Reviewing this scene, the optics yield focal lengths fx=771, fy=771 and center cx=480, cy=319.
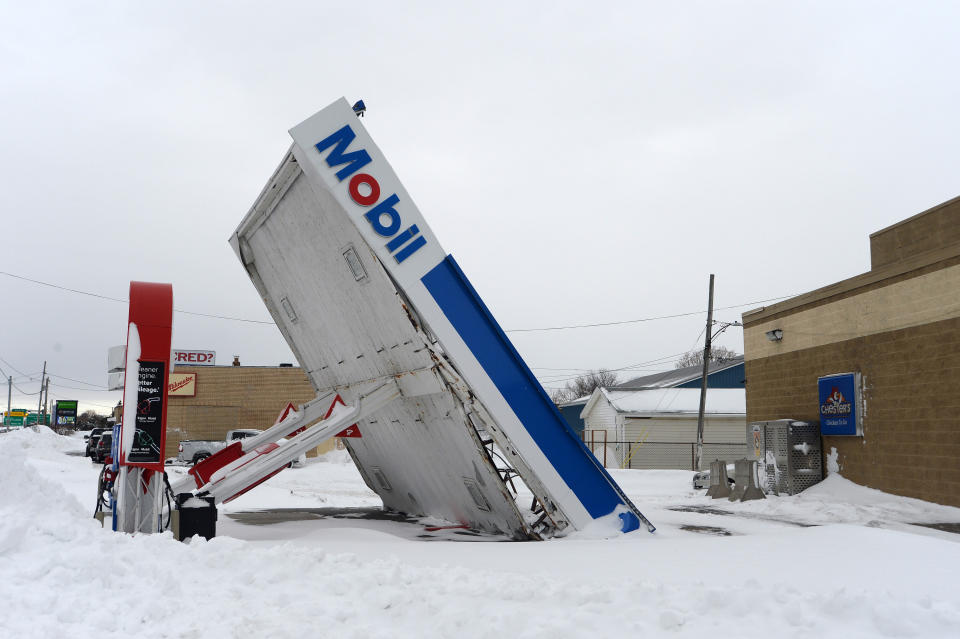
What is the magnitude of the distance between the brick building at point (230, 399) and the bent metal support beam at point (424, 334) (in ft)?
111

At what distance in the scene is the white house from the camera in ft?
120

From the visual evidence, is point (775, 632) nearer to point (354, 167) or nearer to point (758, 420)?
point (354, 167)

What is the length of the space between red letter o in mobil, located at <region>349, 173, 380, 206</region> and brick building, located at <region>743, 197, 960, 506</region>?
12.3m

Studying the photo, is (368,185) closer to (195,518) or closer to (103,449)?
(195,518)

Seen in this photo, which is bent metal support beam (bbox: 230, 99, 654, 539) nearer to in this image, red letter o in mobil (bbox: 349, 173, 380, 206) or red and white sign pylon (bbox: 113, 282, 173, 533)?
red letter o in mobil (bbox: 349, 173, 380, 206)

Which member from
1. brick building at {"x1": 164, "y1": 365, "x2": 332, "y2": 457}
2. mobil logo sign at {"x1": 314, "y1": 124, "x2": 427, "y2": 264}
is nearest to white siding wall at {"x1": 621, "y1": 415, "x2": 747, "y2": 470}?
brick building at {"x1": 164, "y1": 365, "x2": 332, "y2": 457}

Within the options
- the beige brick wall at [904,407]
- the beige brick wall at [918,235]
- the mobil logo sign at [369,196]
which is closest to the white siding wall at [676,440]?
the beige brick wall at [904,407]

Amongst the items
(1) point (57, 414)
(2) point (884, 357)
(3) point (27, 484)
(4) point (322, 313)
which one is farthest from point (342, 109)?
(1) point (57, 414)

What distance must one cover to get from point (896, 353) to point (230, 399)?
37092 millimetres

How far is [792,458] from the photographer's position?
1942cm

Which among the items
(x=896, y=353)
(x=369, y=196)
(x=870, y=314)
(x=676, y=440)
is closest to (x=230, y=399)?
(x=676, y=440)

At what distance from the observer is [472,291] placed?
9.70 meters

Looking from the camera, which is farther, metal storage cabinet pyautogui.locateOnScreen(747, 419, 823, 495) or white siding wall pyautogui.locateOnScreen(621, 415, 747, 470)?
white siding wall pyautogui.locateOnScreen(621, 415, 747, 470)

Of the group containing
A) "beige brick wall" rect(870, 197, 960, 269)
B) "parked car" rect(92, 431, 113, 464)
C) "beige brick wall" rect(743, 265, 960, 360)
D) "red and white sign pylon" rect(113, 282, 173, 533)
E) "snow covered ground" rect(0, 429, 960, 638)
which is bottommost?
"parked car" rect(92, 431, 113, 464)
